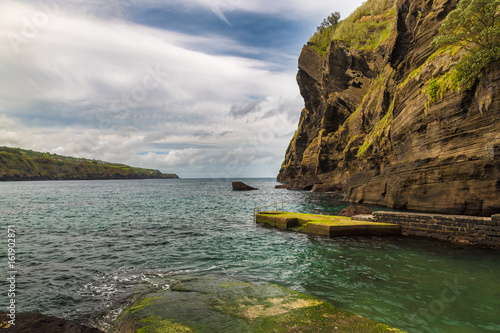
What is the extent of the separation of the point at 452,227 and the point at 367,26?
6901 cm

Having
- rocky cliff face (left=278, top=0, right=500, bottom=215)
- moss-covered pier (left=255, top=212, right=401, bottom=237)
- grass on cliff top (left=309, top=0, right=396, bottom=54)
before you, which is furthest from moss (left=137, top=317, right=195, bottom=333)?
grass on cliff top (left=309, top=0, right=396, bottom=54)

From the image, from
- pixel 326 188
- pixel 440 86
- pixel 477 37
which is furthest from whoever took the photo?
pixel 326 188

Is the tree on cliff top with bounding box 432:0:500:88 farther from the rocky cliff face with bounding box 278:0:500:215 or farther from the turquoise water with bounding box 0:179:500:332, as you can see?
the turquoise water with bounding box 0:179:500:332

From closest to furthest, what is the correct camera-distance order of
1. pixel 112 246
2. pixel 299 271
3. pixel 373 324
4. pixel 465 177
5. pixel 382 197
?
pixel 373 324, pixel 299 271, pixel 112 246, pixel 465 177, pixel 382 197

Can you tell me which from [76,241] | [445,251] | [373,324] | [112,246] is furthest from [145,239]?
[445,251]

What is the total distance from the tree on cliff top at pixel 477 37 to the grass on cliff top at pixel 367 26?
147 feet

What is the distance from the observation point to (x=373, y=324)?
516 centimetres

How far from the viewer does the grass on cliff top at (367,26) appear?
Result: 63906mm

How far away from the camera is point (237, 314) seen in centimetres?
584

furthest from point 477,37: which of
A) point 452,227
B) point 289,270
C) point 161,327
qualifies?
point 161,327

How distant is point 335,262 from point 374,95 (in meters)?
42.2

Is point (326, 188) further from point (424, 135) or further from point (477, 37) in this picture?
point (477, 37)

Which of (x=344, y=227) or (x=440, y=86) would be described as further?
(x=440, y=86)

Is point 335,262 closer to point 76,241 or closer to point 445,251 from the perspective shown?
point 445,251
